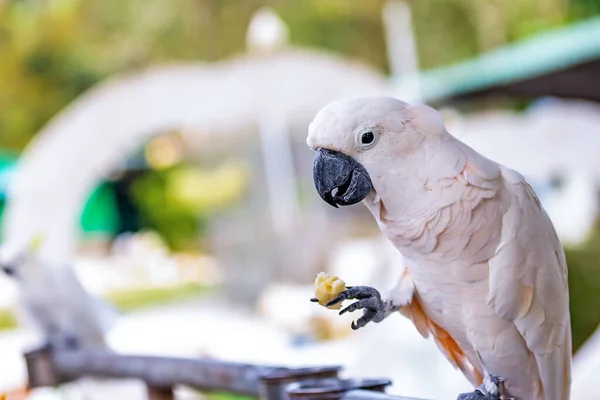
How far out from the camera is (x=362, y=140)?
3.87 feet

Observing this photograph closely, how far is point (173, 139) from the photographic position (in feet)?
32.9

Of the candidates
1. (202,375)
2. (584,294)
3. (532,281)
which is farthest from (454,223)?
(584,294)

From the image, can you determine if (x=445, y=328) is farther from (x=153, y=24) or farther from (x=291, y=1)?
(x=291, y=1)

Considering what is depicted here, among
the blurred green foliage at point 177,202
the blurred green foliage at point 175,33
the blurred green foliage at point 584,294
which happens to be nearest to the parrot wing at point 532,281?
the blurred green foliage at point 584,294

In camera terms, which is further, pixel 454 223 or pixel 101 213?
pixel 101 213

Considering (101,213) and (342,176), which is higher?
(101,213)

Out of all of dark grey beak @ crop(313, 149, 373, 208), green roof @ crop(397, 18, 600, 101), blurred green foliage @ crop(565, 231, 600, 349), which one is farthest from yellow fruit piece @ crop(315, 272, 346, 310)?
green roof @ crop(397, 18, 600, 101)

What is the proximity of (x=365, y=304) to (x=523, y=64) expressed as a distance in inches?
184

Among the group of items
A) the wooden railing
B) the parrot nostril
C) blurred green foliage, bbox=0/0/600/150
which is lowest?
the wooden railing

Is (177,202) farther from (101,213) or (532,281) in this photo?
(532,281)

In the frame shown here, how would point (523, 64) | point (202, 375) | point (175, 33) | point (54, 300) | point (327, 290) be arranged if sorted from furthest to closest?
point (175, 33) → point (523, 64) → point (54, 300) → point (202, 375) → point (327, 290)

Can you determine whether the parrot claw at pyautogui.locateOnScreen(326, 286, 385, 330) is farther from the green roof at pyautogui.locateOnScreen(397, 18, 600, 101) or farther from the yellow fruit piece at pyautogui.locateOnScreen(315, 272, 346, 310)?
the green roof at pyautogui.locateOnScreen(397, 18, 600, 101)

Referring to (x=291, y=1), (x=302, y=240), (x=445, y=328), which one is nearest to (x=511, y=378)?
(x=445, y=328)

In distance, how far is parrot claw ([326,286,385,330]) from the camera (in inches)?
46.9
